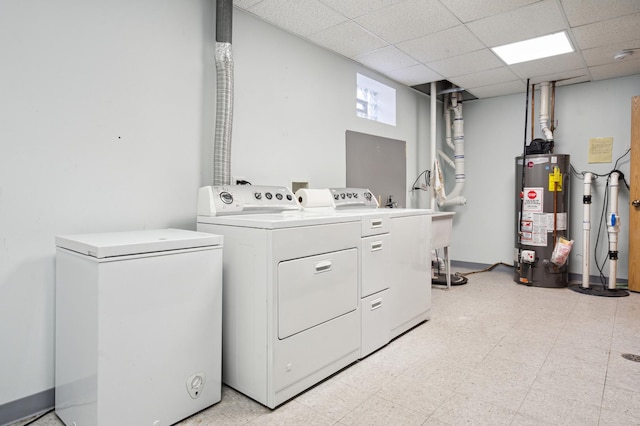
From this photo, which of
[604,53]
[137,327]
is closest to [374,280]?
[137,327]

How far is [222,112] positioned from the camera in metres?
2.29

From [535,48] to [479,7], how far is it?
1.15 meters

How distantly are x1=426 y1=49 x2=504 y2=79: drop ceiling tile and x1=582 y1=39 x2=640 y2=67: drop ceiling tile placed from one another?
75 centimetres

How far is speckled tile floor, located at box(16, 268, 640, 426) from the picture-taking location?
66.0 inches

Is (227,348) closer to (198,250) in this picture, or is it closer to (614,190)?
(198,250)

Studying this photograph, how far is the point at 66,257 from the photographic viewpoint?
1620mm

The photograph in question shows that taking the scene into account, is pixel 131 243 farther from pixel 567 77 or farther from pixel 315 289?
pixel 567 77

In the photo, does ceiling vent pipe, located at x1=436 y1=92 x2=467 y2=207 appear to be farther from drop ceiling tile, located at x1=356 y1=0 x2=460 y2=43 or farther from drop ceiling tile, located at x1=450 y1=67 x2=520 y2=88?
drop ceiling tile, located at x1=356 y1=0 x2=460 y2=43

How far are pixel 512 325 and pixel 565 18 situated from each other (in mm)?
2389

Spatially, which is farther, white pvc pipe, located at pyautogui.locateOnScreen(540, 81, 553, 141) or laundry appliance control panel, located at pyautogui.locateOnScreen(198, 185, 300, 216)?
white pvc pipe, located at pyautogui.locateOnScreen(540, 81, 553, 141)

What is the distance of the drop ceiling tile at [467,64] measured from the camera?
3479 millimetres

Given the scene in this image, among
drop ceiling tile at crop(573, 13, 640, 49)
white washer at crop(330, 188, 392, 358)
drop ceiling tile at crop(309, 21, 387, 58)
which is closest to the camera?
white washer at crop(330, 188, 392, 358)

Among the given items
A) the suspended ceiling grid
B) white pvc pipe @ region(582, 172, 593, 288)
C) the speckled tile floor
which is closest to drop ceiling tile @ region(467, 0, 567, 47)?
the suspended ceiling grid

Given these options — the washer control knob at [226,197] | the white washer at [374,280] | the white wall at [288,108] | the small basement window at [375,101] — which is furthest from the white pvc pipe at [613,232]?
the washer control knob at [226,197]
